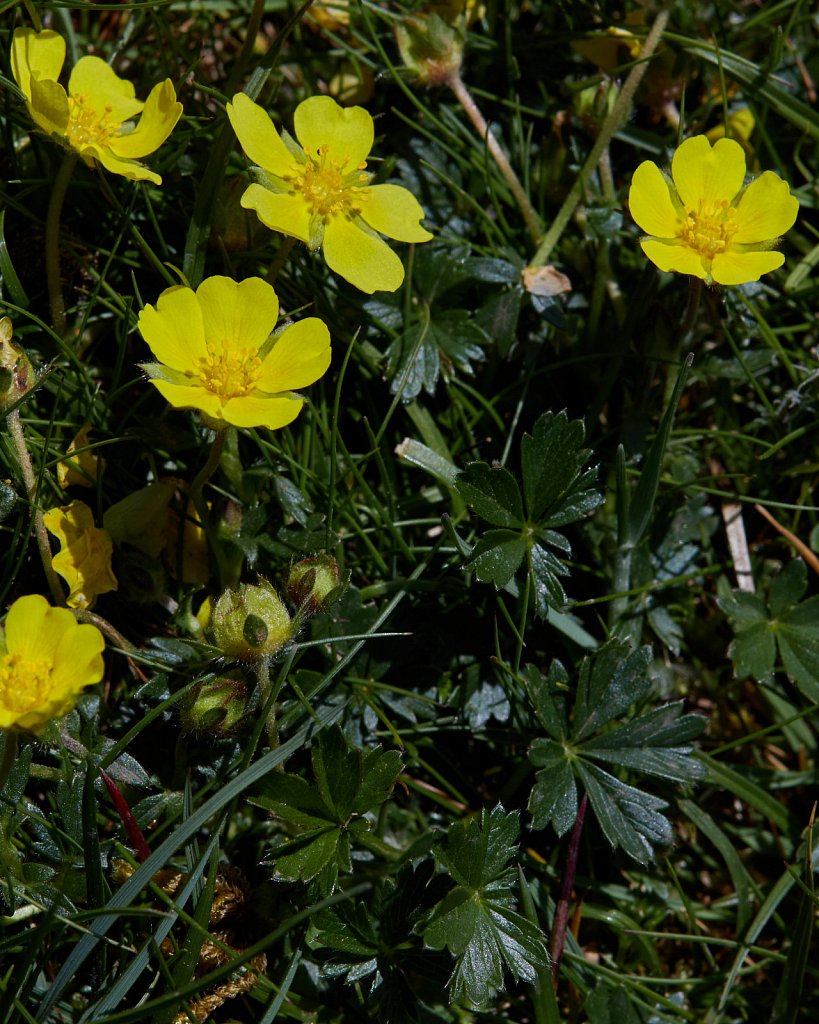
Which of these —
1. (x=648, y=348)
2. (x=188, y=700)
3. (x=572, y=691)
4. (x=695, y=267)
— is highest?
(x=695, y=267)

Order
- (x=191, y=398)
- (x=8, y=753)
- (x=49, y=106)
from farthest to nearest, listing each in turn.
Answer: (x=49, y=106) → (x=191, y=398) → (x=8, y=753)

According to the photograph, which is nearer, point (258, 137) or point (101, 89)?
point (258, 137)

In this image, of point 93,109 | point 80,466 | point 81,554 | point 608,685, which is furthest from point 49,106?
point 608,685

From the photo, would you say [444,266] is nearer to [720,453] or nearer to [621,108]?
[621,108]

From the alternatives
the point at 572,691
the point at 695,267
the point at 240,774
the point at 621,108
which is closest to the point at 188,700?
the point at 240,774

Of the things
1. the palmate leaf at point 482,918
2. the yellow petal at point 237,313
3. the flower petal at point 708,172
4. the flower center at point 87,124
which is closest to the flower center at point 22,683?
the yellow petal at point 237,313

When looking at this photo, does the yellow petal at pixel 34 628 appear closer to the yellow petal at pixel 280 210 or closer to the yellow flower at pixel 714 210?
the yellow petal at pixel 280 210

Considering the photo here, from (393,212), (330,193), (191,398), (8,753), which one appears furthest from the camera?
(393,212)

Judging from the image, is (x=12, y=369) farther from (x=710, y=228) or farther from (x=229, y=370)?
(x=710, y=228)
